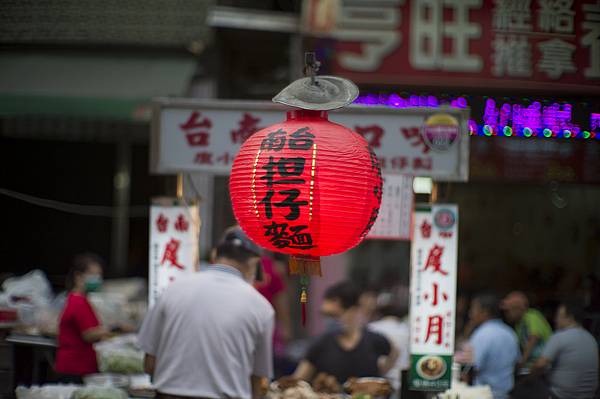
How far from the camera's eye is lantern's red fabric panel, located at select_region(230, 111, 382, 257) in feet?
16.2

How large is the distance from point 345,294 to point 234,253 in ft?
8.44

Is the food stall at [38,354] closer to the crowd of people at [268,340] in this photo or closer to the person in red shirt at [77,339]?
the person in red shirt at [77,339]

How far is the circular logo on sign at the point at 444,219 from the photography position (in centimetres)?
663

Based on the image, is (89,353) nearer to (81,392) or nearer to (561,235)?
(81,392)

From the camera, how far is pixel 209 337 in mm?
5531

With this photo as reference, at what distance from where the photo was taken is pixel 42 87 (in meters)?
11.4

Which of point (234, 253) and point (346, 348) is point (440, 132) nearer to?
point (234, 253)

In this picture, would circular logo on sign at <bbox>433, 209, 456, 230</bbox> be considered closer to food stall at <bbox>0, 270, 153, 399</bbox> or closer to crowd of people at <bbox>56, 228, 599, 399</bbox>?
crowd of people at <bbox>56, 228, 599, 399</bbox>

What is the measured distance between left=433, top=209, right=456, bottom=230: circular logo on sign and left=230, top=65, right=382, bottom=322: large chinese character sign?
152cm

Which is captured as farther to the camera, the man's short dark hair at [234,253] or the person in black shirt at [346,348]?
the person in black shirt at [346,348]

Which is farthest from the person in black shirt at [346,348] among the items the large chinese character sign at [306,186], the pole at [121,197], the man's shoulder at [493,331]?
the pole at [121,197]

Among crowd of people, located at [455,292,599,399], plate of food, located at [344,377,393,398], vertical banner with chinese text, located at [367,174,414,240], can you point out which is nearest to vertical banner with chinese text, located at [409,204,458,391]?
vertical banner with chinese text, located at [367,174,414,240]

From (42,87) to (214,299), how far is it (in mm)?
6724

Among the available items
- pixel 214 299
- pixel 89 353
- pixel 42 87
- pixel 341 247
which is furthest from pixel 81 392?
pixel 42 87
